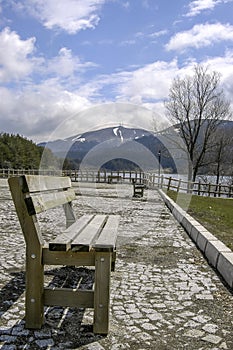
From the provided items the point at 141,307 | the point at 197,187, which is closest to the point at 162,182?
the point at 197,187

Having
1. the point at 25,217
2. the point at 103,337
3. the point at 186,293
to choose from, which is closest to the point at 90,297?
the point at 103,337

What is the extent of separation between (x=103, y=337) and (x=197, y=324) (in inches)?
32.8

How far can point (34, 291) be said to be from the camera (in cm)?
284

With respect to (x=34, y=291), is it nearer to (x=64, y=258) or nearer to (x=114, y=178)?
(x=64, y=258)

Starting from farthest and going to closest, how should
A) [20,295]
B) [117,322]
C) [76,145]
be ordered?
[76,145] < [20,295] < [117,322]

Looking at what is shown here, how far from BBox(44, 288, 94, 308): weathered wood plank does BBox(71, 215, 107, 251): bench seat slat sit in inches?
15.8

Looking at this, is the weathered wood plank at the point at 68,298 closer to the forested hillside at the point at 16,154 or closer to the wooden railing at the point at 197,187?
the wooden railing at the point at 197,187

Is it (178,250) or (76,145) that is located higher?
(76,145)

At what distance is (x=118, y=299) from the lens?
11.8 ft

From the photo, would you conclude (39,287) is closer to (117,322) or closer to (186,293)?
(117,322)

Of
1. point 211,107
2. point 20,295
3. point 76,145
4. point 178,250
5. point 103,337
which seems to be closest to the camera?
point 103,337

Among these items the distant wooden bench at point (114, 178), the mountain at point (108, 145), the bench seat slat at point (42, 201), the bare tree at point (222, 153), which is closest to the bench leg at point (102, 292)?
the bench seat slat at point (42, 201)

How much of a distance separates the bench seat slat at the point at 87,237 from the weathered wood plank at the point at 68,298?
1.31ft

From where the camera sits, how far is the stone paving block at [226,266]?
4035 mm
